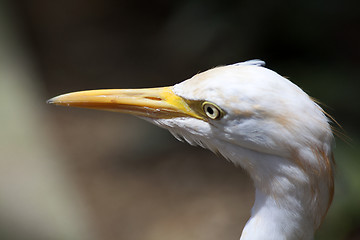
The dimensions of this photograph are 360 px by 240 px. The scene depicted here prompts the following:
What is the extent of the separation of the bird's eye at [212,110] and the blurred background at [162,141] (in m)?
2.95

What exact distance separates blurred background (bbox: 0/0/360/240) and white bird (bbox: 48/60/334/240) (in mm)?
2661

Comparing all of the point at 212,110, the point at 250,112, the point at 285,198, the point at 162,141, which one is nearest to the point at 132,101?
the point at 212,110

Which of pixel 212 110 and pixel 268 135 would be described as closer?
pixel 268 135

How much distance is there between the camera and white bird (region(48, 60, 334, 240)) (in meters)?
2.15

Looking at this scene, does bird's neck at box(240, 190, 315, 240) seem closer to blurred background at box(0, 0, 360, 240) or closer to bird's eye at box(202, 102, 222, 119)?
bird's eye at box(202, 102, 222, 119)

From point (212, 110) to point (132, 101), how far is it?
1.66 feet

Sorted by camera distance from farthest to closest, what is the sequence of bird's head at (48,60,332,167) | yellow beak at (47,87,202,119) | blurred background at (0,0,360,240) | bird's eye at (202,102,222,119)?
blurred background at (0,0,360,240)
yellow beak at (47,87,202,119)
bird's eye at (202,102,222,119)
bird's head at (48,60,332,167)

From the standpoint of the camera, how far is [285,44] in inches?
255

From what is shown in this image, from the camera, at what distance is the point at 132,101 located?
8.39 ft

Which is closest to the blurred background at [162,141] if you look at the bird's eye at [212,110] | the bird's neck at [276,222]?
the bird's neck at [276,222]

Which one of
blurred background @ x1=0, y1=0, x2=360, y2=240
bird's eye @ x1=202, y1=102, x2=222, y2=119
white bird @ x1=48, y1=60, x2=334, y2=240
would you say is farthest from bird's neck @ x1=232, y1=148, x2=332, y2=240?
blurred background @ x1=0, y1=0, x2=360, y2=240

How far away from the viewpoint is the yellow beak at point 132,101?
2539mm

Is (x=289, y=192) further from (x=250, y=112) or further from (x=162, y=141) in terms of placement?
(x=162, y=141)

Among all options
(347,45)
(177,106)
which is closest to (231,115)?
(177,106)
